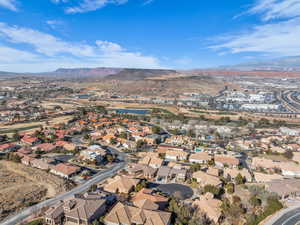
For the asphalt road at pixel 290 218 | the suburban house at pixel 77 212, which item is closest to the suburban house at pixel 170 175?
the suburban house at pixel 77 212

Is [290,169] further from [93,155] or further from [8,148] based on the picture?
[8,148]

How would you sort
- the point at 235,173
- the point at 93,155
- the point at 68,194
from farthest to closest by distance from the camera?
the point at 93,155
the point at 235,173
the point at 68,194

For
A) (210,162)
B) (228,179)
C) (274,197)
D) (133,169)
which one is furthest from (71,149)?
(274,197)

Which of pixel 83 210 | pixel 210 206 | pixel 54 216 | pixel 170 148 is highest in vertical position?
pixel 83 210

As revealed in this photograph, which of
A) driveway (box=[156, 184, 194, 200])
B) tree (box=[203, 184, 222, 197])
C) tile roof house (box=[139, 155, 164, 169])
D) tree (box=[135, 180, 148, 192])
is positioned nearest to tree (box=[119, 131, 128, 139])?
tile roof house (box=[139, 155, 164, 169])

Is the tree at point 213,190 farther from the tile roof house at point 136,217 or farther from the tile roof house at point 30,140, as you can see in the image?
the tile roof house at point 30,140

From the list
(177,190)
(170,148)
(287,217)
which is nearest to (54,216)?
(177,190)

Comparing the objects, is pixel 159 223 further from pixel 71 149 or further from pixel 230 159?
pixel 71 149
